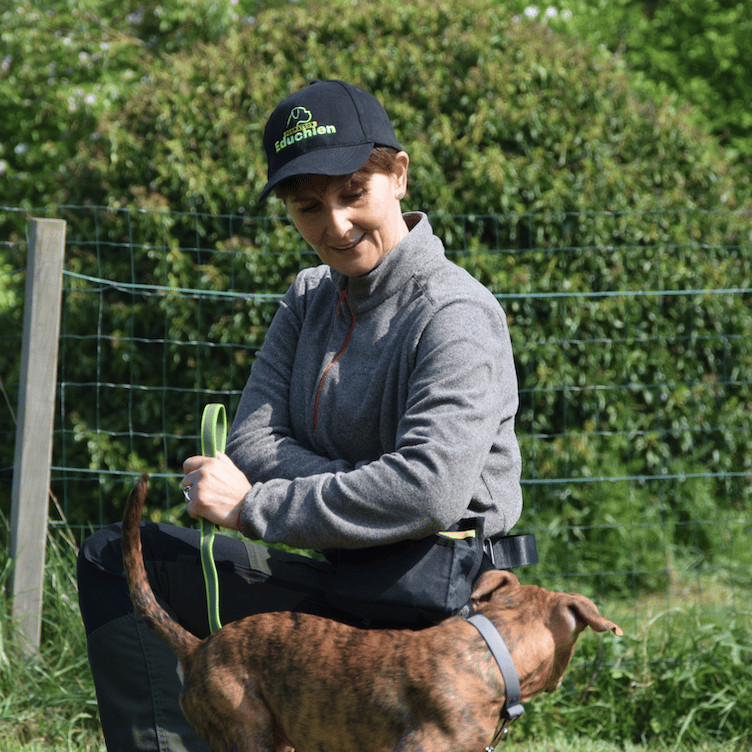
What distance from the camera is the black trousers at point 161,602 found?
214 centimetres

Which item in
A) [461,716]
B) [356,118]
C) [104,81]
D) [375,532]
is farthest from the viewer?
[104,81]

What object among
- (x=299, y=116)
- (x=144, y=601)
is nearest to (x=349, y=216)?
(x=299, y=116)

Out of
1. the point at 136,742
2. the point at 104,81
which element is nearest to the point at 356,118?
the point at 136,742

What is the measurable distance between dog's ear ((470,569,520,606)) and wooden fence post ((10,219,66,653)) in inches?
91.4

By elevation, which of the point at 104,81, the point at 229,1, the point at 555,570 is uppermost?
the point at 229,1

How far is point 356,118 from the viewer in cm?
203

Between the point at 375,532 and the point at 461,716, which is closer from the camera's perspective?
the point at 461,716

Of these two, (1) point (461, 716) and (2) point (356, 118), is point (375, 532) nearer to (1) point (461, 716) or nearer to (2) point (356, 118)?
(1) point (461, 716)

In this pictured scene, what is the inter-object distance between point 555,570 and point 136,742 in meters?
2.83

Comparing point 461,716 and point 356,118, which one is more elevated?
point 356,118

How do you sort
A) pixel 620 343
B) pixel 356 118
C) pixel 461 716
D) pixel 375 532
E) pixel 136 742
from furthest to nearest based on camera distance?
pixel 620 343 < pixel 136 742 < pixel 356 118 < pixel 375 532 < pixel 461 716

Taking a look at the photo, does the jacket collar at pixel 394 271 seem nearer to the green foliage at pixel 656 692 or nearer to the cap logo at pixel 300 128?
the cap logo at pixel 300 128

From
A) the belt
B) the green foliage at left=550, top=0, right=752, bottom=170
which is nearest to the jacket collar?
the belt

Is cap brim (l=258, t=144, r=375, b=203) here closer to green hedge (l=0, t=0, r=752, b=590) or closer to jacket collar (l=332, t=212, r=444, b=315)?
jacket collar (l=332, t=212, r=444, b=315)
